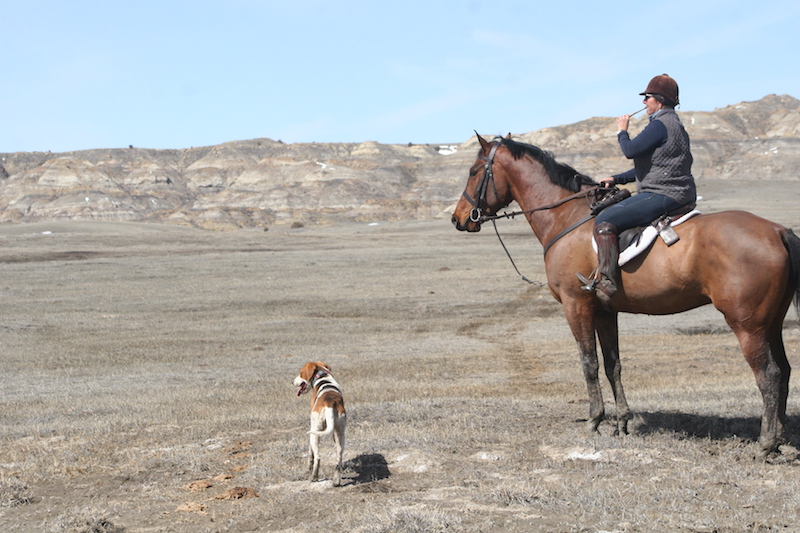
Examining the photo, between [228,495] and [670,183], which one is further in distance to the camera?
[670,183]

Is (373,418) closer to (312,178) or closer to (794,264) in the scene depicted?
(794,264)

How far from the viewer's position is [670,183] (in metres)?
8.64

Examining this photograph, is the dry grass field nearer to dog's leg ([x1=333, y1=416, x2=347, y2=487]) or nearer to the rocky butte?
dog's leg ([x1=333, y1=416, x2=347, y2=487])

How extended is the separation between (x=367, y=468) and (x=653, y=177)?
179 inches

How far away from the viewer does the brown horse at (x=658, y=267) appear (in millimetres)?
7766

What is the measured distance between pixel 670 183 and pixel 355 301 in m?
24.5

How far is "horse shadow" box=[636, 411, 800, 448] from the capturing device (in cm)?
899

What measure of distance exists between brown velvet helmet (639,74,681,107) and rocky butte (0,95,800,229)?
11916 cm

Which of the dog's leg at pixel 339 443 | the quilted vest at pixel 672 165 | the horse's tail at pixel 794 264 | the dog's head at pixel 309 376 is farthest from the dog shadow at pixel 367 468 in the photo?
the horse's tail at pixel 794 264

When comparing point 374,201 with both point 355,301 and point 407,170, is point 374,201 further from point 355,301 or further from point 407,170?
point 355,301

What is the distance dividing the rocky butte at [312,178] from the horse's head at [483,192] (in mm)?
117271

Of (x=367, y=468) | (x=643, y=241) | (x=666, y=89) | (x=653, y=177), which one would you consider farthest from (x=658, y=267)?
(x=367, y=468)

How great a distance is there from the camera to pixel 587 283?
8.91 meters

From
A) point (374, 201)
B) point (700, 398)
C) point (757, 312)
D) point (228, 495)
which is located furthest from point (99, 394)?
point (374, 201)
